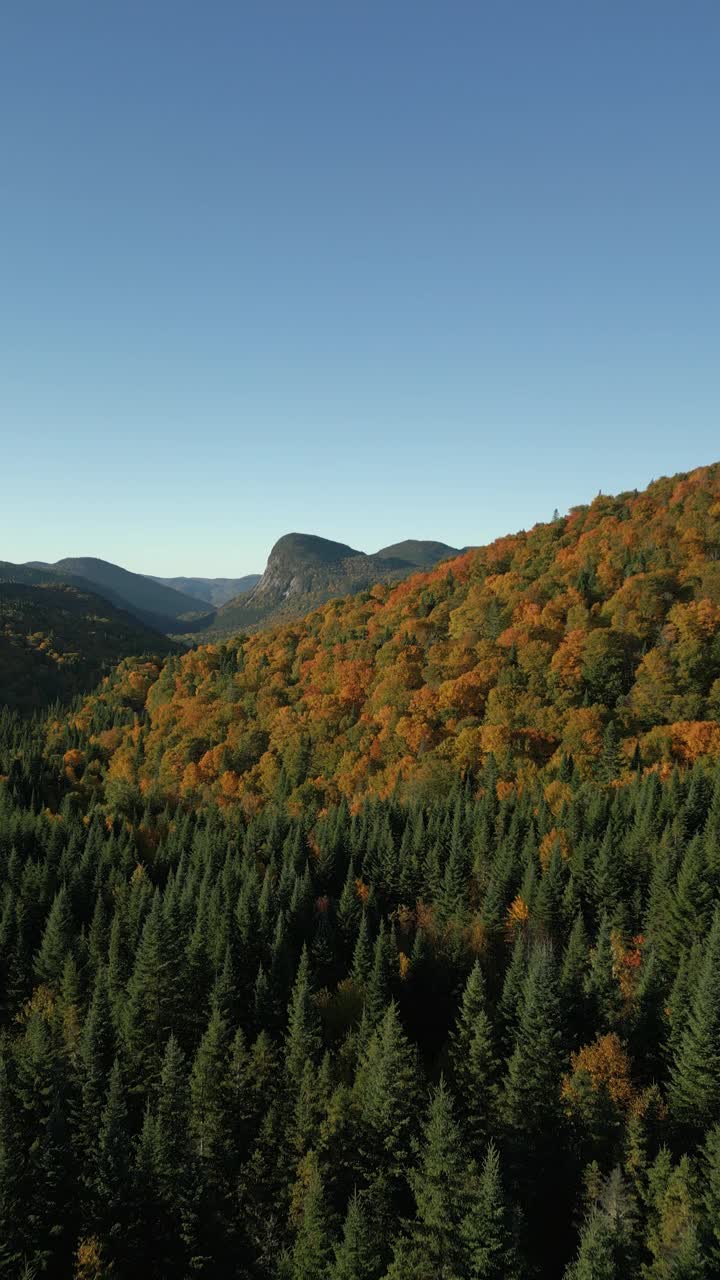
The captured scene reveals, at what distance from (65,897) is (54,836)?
1842 centimetres

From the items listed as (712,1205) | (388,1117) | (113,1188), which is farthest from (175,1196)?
(712,1205)

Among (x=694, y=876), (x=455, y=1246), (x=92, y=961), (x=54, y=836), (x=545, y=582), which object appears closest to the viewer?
(x=455, y=1246)

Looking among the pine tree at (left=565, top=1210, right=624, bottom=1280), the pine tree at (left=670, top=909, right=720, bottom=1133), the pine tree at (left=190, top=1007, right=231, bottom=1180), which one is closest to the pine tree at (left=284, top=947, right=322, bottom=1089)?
the pine tree at (left=190, top=1007, right=231, bottom=1180)

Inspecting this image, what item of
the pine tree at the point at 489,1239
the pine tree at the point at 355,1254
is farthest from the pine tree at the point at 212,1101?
the pine tree at the point at 489,1239

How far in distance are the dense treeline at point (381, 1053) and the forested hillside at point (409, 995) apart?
24 centimetres

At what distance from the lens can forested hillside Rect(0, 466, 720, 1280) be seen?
41.7 metres

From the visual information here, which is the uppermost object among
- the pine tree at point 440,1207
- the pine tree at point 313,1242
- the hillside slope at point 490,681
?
the hillside slope at point 490,681

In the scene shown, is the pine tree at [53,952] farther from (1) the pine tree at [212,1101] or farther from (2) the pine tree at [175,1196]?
(2) the pine tree at [175,1196]

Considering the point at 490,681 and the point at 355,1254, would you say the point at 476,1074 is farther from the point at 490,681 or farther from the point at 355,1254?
the point at 490,681

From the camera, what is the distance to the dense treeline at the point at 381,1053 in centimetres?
4094

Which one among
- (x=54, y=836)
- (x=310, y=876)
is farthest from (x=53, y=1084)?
(x=54, y=836)

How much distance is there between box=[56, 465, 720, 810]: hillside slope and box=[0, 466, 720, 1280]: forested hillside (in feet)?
2.90

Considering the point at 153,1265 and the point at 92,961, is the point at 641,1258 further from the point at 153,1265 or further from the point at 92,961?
the point at 92,961

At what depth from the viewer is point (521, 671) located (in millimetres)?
135375
